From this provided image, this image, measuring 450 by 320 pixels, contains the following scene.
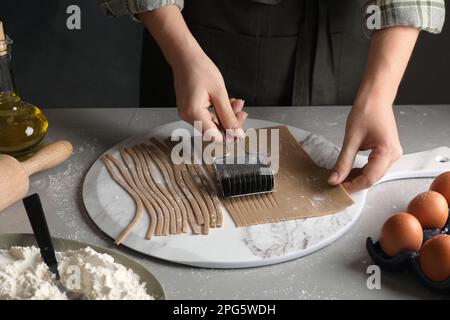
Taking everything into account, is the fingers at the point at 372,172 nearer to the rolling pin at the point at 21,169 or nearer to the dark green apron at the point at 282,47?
the dark green apron at the point at 282,47

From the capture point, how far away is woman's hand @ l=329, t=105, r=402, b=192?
115cm

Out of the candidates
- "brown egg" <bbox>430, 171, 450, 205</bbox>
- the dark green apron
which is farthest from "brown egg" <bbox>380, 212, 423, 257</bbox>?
the dark green apron

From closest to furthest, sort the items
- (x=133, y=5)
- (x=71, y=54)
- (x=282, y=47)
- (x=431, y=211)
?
(x=431, y=211) → (x=133, y=5) → (x=282, y=47) → (x=71, y=54)

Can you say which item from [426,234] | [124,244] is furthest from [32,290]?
[426,234]

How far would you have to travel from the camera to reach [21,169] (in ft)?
3.67

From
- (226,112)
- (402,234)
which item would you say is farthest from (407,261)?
(226,112)

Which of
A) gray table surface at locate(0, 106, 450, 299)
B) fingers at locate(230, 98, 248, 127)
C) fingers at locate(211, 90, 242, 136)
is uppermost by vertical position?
fingers at locate(211, 90, 242, 136)

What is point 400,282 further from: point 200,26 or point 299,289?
point 200,26

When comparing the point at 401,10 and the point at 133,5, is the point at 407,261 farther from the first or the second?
the point at 133,5

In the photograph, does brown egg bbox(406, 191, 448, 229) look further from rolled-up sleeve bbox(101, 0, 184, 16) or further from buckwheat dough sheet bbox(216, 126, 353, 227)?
rolled-up sleeve bbox(101, 0, 184, 16)

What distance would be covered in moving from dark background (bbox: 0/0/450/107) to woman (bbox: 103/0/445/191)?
0.85 metres

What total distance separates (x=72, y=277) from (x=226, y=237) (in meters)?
0.26

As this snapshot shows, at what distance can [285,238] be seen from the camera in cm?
104

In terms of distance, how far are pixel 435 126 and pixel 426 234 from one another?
0.47 metres
